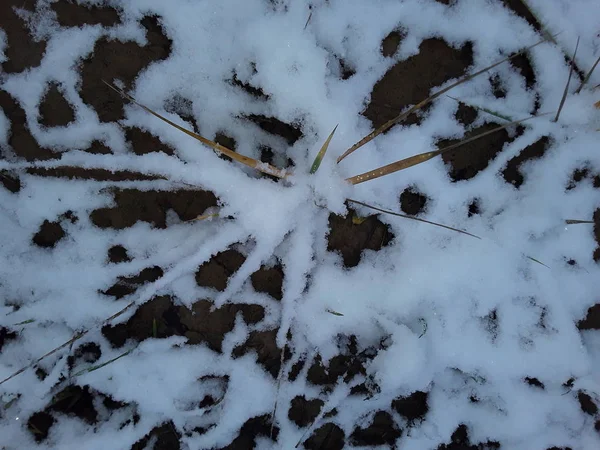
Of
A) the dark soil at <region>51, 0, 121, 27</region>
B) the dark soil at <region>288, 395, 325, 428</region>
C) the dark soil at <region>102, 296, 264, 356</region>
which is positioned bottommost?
the dark soil at <region>288, 395, 325, 428</region>

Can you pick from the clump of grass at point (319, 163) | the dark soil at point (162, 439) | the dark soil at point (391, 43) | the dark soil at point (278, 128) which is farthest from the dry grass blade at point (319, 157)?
the dark soil at point (162, 439)

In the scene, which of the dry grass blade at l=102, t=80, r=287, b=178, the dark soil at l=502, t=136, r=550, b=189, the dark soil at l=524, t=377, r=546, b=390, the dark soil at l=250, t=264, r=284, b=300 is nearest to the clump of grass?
the dry grass blade at l=102, t=80, r=287, b=178

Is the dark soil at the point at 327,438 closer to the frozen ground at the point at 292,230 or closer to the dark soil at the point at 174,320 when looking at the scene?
the frozen ground at the point at 292,230

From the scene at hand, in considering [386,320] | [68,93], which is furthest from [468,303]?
[68,93]

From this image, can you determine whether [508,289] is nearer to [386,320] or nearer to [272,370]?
[386,320]

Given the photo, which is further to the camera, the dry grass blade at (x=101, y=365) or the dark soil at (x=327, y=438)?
the dark soil at (x=327, y=438)

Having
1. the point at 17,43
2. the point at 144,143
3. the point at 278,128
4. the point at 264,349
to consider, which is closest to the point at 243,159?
the point at 278,128

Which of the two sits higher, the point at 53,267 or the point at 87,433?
the point at 53,267

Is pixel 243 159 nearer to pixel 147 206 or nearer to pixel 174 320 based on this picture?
pixel 147 206

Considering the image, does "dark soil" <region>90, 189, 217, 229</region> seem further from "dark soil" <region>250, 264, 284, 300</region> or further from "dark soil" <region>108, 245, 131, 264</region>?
"dark soil" <region>250, 264, 284, 300</region>
